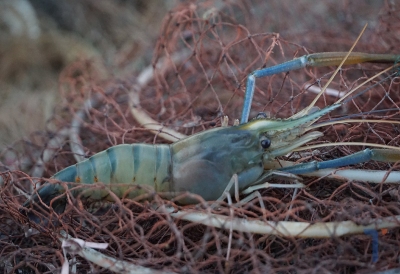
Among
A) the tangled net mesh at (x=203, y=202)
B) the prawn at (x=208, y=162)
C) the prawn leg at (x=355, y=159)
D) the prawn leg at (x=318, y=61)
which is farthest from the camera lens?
the prawn leg at (x=318, y=61)

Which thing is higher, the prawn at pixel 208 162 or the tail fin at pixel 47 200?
the prawn at pixel 208 162

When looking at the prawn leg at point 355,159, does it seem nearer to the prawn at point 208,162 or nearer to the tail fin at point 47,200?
the prawn at point 208,162

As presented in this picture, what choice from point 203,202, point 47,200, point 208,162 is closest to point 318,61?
point 208,162

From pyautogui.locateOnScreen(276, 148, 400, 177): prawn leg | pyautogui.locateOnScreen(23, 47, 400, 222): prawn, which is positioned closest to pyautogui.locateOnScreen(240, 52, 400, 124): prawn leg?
pyautogui.locateOnScreen(23, 47, 400, 222): prawn

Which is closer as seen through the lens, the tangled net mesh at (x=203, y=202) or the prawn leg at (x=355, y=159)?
the tangled net mesh at (x=203, y=202)

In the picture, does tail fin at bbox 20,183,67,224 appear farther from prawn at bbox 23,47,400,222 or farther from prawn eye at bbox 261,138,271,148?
prawn eye at bbox 261,138,271,148

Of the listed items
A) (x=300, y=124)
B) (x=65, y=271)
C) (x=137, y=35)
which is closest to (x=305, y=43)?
(x=300, y=124)

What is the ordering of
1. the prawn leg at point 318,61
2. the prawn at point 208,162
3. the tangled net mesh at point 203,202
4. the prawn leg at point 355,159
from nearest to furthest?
the tangled net mesh at point 203,202 < the prawn leg at point 355,159 < the prawn at point 208,162 < the prawn leg at point 318,61

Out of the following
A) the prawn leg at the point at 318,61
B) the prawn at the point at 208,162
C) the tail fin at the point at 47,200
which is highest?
the prawn leg at the point at 318,61

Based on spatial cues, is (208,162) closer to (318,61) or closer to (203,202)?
(203,202)

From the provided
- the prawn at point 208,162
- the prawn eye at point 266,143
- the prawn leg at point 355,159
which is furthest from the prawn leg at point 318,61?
the prawn leg at point 355,159
